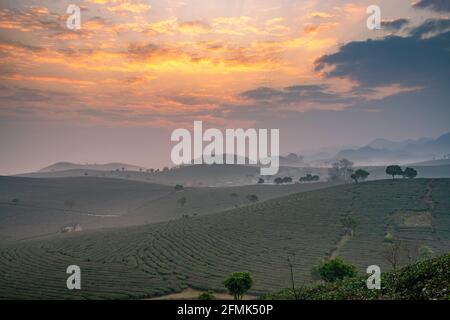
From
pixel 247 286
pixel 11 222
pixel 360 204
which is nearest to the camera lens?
pixel 247 286

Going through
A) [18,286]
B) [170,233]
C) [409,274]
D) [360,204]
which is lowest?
[18,286]

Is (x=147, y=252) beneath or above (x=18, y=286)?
above

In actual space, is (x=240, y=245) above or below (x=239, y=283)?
above

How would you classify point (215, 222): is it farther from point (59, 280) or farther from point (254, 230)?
point (59, 280)

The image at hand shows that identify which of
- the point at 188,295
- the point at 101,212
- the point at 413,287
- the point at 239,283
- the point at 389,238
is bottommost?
the point at 188,295

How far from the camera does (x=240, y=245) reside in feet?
275

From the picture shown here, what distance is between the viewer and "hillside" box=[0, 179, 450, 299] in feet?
194

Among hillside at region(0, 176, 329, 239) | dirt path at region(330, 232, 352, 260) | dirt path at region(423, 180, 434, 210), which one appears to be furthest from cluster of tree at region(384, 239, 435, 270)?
hillside at region(0, 176, 329, 239)

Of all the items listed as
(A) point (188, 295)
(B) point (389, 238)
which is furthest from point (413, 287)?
(B) point (389, 238)

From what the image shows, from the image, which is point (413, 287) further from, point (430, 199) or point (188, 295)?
point (430, 199)

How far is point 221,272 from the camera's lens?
65.1 metres

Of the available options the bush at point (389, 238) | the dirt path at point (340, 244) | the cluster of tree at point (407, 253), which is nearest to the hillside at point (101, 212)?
the dirt path at point (340, 244)
